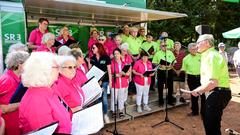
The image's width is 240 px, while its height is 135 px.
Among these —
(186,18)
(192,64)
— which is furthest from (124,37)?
(186,18)

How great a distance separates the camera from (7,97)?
324cm

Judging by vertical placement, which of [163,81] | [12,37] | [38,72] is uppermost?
[12,37]

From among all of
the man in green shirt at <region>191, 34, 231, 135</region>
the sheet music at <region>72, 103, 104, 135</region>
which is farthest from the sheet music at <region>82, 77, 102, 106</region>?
the man in green shirt at <region>191, 34, 231, 135</region>

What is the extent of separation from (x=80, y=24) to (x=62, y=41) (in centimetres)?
306

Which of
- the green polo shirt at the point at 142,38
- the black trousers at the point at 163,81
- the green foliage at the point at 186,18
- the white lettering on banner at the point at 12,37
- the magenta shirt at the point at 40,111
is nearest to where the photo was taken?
the magenta shirt at the point at 40,111

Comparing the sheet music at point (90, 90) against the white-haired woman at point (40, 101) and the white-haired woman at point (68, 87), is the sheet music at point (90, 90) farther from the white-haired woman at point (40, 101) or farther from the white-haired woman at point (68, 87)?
the white-haired woman at point (40, 101)

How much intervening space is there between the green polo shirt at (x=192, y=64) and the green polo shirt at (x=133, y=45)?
1.55 metres

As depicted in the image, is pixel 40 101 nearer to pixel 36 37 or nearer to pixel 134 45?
pixel 36 37

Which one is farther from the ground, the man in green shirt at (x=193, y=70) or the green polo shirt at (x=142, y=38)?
the green polo shirt at (x=142, y=38)

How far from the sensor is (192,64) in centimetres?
785

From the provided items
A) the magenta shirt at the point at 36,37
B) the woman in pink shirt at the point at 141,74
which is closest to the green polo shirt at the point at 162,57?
the woman in pink shirt at the point at 141,74

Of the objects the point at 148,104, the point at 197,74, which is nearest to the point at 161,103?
the point at 148,104

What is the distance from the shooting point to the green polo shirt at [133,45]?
8641 millimetres

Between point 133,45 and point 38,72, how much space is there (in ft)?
20.7
